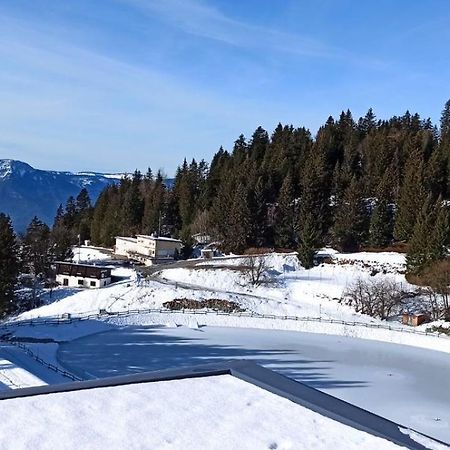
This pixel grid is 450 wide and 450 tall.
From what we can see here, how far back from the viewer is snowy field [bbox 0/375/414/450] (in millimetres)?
3223


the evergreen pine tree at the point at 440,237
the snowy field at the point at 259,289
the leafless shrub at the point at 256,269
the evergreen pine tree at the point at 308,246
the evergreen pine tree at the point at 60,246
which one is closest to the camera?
the snowy field at the point at 259,289

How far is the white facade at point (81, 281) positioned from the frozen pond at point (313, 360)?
907cm

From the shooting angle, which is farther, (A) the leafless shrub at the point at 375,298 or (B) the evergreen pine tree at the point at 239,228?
(B) the evergreen pine tree at the point at 239,228

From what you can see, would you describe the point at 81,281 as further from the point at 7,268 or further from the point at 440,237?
the point at 440,237

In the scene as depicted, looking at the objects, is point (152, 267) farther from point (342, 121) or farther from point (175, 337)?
point (342, 121)

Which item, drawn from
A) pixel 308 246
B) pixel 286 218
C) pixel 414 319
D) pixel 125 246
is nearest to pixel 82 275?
pixel 125 246

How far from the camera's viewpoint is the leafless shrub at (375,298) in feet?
82.0

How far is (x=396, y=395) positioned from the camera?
1385 cm

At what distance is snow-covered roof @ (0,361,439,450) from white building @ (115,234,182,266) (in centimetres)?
3382

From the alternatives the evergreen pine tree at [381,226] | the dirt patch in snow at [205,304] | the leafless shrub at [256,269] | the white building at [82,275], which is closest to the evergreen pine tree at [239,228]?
the leafless shrub at [256,269]

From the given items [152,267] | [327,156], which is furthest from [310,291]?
[327,156]

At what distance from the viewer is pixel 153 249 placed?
3859 centimetres

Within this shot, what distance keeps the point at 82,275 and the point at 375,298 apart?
56.2 feet

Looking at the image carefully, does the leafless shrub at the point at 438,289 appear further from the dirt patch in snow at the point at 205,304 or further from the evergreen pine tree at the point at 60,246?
the evergreen pine tree at the point at 60,246
